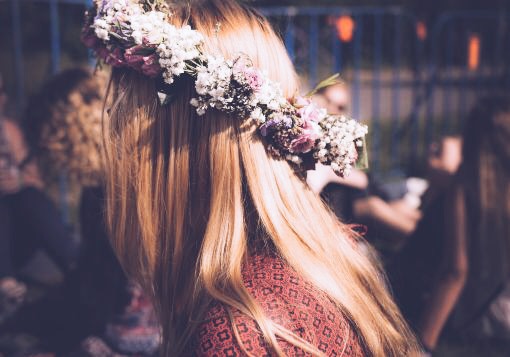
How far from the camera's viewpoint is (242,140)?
129 centimetres

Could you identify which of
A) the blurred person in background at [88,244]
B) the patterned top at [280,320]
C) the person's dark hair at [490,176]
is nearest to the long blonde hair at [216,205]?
the patterned top at [280,320]

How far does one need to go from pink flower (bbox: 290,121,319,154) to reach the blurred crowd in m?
1.24

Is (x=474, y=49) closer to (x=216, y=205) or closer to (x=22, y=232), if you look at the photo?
(x=22, y=232)

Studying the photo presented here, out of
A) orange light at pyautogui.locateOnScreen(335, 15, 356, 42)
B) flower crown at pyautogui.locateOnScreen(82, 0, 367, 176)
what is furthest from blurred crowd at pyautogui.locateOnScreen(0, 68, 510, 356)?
orange light at pyautogui.locateOnScreen(335, 15, 356, 42)

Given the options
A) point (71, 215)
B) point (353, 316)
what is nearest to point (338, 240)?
point (353, 316)

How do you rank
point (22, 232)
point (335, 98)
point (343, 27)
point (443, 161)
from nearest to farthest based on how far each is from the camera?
point (22, 232)
point (443, 161)
point (335, 98)
point (343, 27)

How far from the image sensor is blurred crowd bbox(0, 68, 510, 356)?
8.93 feet

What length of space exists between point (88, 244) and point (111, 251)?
0.42ft

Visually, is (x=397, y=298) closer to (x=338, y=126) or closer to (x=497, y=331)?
(x=497, y=331)

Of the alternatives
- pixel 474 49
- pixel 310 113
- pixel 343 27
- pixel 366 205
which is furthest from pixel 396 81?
pixel 310 113

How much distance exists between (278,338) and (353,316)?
0.23 meters

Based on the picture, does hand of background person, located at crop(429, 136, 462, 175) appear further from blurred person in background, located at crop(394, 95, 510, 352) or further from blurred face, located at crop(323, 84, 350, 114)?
blurred face, located at crop(323, 84, 350, 114)

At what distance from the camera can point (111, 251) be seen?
108 inches

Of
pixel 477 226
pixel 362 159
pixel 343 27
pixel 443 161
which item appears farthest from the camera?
pixel 343 27
